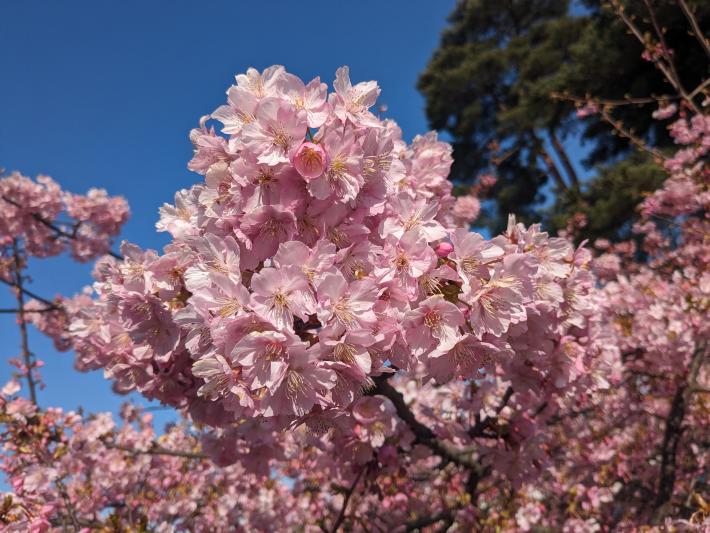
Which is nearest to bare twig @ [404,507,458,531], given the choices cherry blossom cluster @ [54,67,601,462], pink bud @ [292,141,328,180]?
cherry blossom cluster @ [54,67,601,462]

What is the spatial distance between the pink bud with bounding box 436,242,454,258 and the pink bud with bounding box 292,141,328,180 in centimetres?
39

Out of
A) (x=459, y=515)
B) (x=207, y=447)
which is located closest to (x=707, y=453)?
(x=459, y=515)

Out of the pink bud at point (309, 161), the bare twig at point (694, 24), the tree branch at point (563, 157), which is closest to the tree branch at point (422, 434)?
the pink bud at point (309, 161)

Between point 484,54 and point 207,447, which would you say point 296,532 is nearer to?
point 207,447

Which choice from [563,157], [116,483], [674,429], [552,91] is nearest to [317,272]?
[674,429]

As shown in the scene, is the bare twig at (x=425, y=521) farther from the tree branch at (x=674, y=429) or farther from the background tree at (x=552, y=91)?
the background tree at (x=552, y=91)

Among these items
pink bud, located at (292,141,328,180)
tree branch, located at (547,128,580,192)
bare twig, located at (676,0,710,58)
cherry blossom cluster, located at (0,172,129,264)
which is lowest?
pink bud, located at (292,141,328,180)

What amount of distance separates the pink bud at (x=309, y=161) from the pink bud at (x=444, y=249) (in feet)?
1.29

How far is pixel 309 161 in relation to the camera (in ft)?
3.92

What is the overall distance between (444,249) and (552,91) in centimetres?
642

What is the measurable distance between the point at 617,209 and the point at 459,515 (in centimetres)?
817

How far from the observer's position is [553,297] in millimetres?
1516

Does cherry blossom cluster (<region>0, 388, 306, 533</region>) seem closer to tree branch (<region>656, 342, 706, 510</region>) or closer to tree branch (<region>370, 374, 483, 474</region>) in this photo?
tree branch (<region>370, 374, 483, 474</region>)

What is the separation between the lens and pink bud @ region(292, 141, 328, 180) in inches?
46.6
